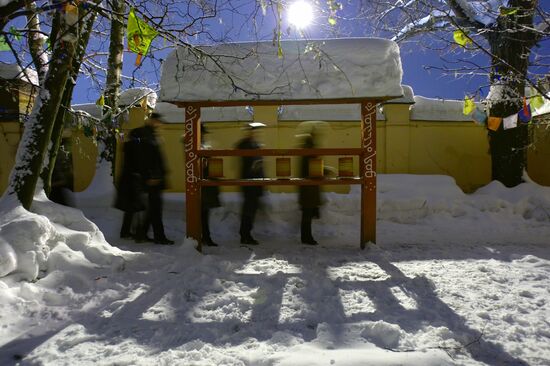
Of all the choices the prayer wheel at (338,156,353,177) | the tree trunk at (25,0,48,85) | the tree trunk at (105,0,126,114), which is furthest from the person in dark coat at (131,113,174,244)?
the tree trunk at (105,0,126,114)

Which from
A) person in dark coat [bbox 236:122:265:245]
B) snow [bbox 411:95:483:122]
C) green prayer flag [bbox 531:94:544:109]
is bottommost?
person in dark coat [bbox 236:122:265:245]

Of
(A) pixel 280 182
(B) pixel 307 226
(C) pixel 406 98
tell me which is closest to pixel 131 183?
(A) pixel 280 182

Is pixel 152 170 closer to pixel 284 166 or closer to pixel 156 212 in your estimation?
pixel 156 212

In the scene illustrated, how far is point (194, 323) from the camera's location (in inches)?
110

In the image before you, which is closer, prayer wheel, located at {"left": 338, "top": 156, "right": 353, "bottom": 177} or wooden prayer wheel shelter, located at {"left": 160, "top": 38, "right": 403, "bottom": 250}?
wooden prayer wheel shelter, located at {"left": 160, "top": 38, "right": 403, "bottom": 250}

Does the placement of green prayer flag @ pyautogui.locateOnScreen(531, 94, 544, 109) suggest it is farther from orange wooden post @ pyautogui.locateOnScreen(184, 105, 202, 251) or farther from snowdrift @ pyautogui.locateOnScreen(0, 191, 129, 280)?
snowdrift @ pyautogui.locateOnScreen(0, 191, 129, 280)

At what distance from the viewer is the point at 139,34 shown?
148 inches

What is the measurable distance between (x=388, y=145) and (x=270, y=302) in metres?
6.78

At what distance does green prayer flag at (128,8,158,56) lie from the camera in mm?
3695

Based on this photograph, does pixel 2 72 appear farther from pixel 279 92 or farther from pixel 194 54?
pixel 279 92

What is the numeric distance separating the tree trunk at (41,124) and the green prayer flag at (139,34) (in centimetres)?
70

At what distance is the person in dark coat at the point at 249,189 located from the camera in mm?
5535

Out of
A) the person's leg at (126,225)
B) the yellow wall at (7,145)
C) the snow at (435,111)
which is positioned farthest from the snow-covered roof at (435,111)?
the yellow wall at (7,145)

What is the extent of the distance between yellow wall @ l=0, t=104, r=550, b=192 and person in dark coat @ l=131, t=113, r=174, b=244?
3.51 meters
